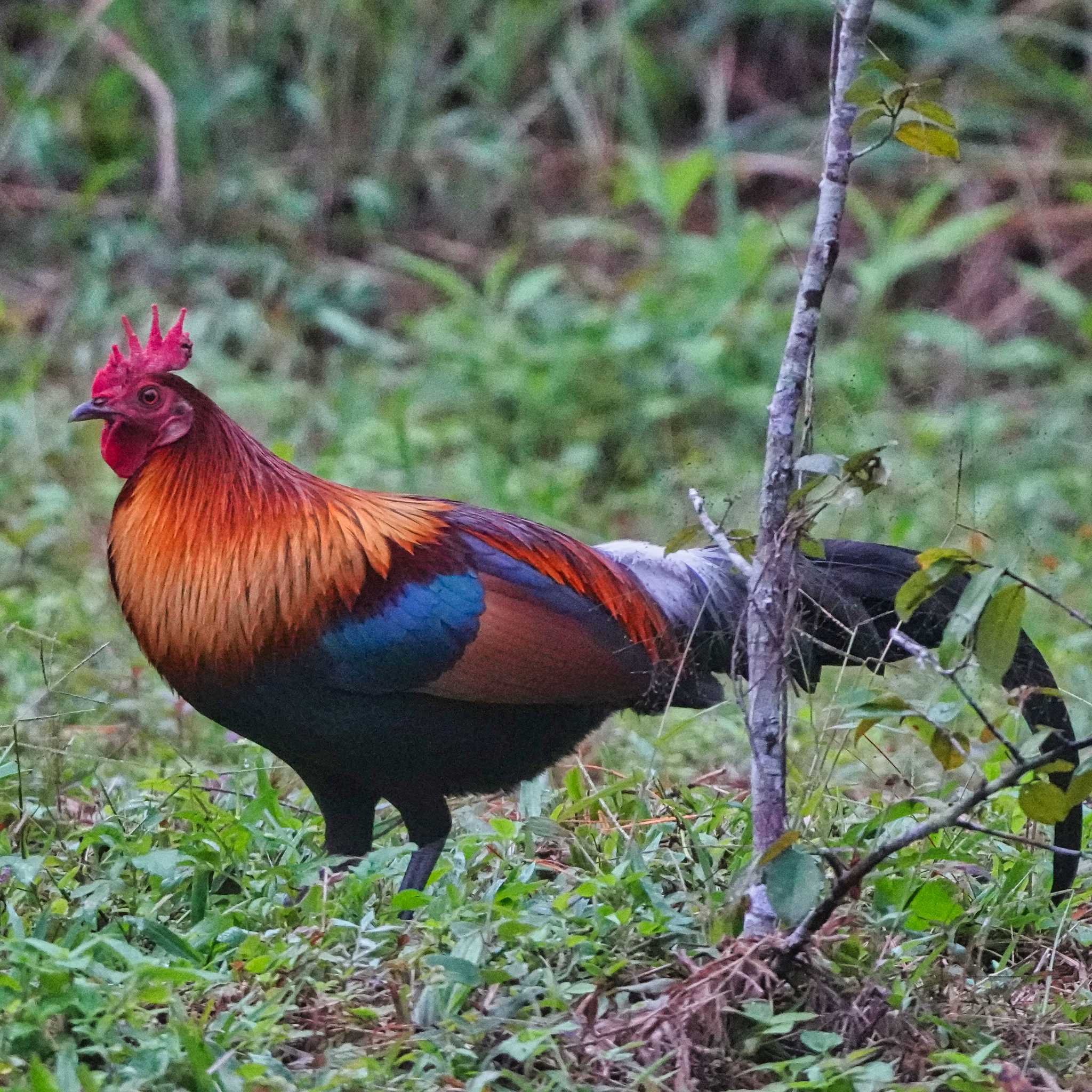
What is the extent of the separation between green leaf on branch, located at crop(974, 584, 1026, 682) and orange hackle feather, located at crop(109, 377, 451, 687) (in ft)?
4.29

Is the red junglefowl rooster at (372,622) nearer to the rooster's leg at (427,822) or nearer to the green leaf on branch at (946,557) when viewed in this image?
the rooster's leg at (427,822)

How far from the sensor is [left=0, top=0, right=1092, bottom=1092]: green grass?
2783 millimetres

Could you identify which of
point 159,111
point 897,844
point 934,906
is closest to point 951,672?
point 897,844

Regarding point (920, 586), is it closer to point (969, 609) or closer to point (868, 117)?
point (969, 609)

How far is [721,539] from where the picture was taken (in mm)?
2895

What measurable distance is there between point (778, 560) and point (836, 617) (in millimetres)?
670

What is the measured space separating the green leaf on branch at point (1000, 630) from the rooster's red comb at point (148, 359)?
1.78 meters

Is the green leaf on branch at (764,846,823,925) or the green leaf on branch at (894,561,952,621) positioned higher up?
the green leaf on branch at (894,561,952,621)

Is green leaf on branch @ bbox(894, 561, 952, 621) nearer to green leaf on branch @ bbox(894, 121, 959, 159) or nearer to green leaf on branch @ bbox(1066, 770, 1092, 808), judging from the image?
green leaf on branch @ bbox(1066, 770, 1092, 808)

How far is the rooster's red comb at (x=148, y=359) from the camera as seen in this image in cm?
350

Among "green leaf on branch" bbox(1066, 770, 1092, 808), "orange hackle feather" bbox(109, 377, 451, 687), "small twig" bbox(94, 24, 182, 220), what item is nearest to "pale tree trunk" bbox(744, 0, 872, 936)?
"green leaf on branch" bbox(1066, 770, 1092, 808)

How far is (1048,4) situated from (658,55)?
6.65 feet

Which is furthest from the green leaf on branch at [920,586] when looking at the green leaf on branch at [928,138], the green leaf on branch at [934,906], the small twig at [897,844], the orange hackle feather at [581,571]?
the orange hackle feather at [581,571]

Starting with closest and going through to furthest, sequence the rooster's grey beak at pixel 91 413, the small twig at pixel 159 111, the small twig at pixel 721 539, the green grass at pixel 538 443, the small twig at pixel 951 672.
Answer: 1. the small twig at pixel 951 672
2. the green grass at pixel 538 443
3. the small twig at pixel 721 539
4. the rooster's grey beak at pixel 91 413
5. the small twig at pixel 159 111
